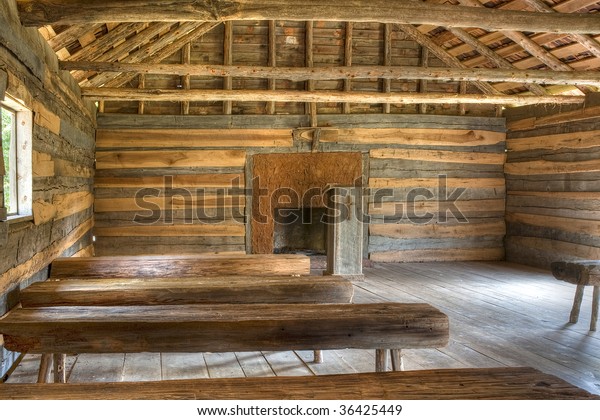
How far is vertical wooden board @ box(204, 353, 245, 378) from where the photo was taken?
4.09m

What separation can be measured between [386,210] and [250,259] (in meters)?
5.40

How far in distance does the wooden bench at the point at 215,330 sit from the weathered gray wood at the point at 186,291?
2.08 ft

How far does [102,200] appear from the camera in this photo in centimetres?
945

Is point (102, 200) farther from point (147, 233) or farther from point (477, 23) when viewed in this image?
point (477, 23)

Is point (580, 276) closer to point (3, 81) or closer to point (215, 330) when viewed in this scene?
point (215, 330)

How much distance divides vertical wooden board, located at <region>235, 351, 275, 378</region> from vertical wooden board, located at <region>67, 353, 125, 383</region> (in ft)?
2.96

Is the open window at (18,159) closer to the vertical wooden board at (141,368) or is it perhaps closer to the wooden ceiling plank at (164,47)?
the vertical wooden board at (141,368)

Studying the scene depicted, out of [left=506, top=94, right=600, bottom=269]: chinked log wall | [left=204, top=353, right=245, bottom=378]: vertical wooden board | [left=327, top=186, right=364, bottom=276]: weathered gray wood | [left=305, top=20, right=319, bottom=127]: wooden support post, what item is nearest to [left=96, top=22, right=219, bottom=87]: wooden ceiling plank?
[left=305, top=20, right=319, bottom=127]: wooden support post

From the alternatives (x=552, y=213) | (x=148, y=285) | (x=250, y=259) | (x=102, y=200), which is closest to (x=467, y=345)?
(x=250, y=259)

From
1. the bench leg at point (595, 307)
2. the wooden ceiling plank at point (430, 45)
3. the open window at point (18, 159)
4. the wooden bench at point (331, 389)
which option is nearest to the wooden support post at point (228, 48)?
the wooden ceiling plank at point (430, 45)

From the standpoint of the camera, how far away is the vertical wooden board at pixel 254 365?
4.13 metres

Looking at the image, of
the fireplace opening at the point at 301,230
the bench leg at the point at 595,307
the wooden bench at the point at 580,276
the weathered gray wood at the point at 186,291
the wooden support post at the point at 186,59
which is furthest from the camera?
the fireplace opening at the point at 301,230

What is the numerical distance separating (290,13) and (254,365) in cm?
285

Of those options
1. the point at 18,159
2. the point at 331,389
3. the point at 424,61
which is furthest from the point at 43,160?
the point at 424,61
